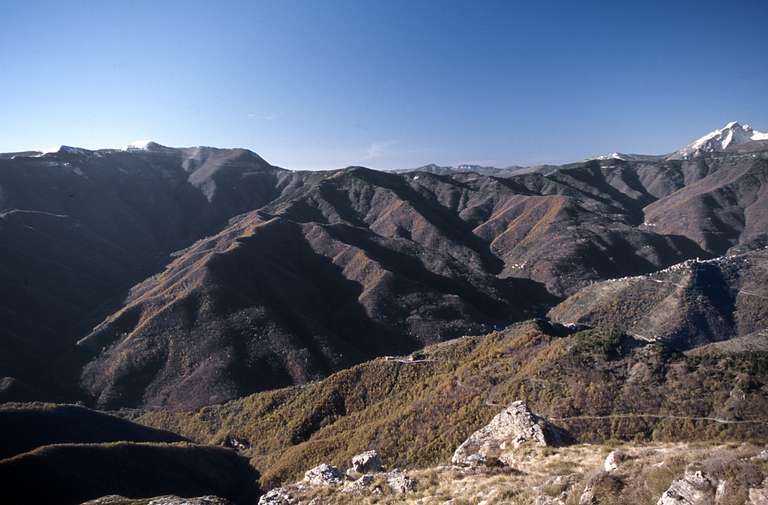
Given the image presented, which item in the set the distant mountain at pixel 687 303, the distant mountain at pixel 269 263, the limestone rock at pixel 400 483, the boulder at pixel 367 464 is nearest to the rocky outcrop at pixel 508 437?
the limestone rock at pixel 400 483

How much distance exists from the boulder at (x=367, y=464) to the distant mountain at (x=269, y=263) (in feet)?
145

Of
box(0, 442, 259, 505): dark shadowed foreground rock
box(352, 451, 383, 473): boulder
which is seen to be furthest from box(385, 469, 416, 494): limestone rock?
box(0, 442, 259, 505): dark shadowed foreground rock

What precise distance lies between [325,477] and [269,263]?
79759 millimetres

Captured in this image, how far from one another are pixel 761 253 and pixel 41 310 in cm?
13088

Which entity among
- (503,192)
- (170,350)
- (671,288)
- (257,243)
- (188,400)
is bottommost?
(188,400)

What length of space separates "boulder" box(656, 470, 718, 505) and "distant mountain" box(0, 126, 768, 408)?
5992cm

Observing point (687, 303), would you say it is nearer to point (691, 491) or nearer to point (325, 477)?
point (325, 477)

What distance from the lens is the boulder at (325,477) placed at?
63.7ft

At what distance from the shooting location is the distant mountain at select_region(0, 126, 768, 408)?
228 feet

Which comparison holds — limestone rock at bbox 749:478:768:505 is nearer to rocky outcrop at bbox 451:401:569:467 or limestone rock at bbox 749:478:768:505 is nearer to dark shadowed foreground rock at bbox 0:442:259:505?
rocky outcrop at bbox 451:401:569:467

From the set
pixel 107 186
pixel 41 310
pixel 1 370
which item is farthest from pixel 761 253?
pixel 107 186

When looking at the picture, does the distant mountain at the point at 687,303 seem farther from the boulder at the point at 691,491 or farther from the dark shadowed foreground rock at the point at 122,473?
the boulder at the point at 691,491

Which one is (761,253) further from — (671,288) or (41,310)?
(41,310)

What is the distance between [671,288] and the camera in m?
72.9
